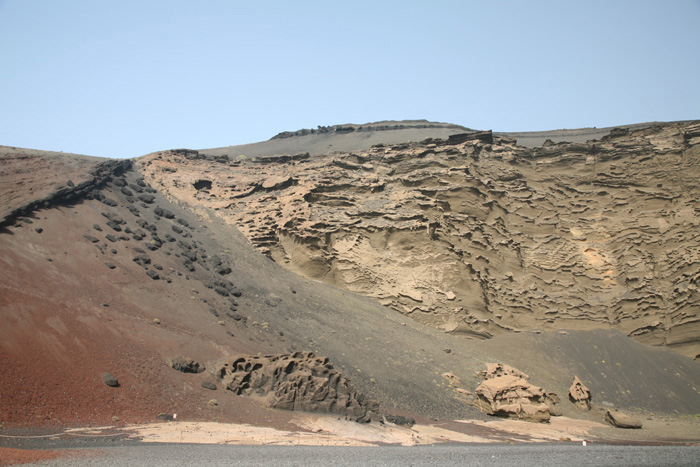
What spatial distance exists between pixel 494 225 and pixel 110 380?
2174cm

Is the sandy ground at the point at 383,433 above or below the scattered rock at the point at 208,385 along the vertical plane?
below

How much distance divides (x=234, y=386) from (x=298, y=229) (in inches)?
522

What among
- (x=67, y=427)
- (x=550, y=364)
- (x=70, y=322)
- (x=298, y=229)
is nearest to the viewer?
(x=67, y=427)

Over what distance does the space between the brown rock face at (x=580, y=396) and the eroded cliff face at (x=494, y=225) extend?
17.2ft

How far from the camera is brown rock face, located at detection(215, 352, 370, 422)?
1262cm

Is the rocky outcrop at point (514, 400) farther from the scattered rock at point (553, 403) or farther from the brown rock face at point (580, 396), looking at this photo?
the brown rock face at point (580, 396)

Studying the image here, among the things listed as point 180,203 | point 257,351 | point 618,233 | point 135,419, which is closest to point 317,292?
point 257,351

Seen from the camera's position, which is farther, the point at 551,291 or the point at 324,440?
the point at 551,291

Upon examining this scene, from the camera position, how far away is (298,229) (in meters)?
25.2

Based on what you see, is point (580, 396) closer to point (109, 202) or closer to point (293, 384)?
point (293, 384)

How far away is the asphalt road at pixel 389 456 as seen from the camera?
24.6ft

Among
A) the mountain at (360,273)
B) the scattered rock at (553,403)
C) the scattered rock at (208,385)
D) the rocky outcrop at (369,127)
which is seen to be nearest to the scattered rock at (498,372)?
the mountain at (360,273)

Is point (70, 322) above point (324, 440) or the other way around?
above

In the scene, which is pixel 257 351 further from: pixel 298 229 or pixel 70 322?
pixel 298 229
